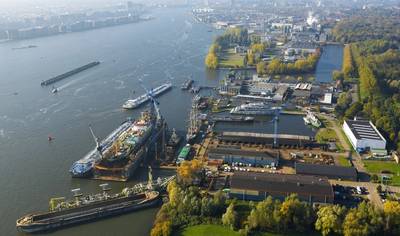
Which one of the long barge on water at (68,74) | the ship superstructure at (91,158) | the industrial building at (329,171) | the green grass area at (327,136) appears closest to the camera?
the industrial building at (329,171)

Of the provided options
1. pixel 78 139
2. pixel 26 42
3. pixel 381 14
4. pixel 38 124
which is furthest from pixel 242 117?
pixel 381 14

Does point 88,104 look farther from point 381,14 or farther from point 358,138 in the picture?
point 381,14

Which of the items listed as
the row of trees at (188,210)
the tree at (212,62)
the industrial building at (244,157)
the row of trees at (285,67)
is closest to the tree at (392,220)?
the row of trees at (188,210)

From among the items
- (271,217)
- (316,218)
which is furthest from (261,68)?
(271,217)

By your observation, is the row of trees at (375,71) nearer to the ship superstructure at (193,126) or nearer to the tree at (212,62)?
the ship superstructure at (193,126)

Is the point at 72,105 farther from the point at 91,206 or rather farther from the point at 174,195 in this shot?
the point at 174,195

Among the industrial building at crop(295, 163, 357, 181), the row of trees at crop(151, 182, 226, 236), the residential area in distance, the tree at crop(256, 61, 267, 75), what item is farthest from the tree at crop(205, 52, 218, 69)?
the row of trees at crop(151, 182, 226, 236)

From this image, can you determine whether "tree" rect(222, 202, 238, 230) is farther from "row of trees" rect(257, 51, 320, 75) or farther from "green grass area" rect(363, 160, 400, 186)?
"row of trees" rect(257, 51, 320, 75)
